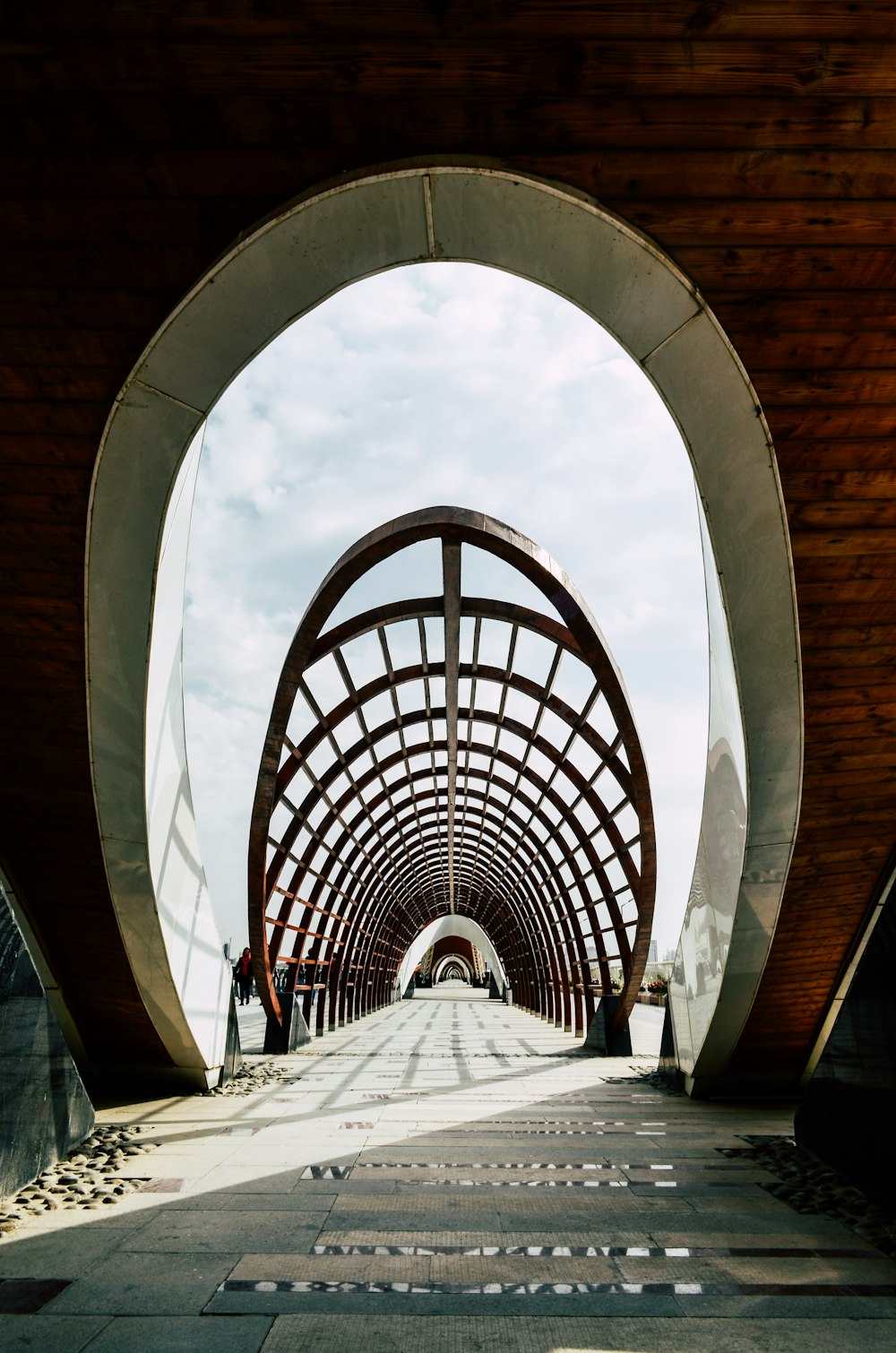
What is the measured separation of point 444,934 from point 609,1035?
134 ft

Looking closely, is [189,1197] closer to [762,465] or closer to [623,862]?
[762,465]

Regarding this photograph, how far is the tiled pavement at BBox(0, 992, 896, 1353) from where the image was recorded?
3.07 m

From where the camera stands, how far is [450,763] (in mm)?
16734

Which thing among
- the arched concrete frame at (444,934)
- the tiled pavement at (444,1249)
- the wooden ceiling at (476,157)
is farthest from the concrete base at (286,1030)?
the arched concrete frame at (444,934)

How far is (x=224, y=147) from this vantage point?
3789 millimetres

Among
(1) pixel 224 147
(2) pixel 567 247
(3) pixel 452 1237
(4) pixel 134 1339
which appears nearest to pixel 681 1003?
(3) pixel 452 1237

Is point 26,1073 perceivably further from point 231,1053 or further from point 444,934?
point 444,934

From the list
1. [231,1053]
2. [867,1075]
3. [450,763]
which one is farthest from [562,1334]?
[450,763]

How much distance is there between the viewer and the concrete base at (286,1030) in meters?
13.1

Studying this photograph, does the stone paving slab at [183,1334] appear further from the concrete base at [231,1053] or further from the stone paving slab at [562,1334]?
the concrete base at [231,1053]

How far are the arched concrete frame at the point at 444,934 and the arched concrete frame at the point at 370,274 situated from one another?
35799 millimetres

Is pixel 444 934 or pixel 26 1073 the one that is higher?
pixel 444 934

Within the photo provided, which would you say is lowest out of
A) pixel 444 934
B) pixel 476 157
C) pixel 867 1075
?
pixel 867 1075

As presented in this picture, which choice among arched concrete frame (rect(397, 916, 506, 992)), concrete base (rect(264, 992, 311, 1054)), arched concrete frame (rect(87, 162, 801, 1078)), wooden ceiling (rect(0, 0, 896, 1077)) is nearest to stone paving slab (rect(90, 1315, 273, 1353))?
arched concrete frame (rect(87, 162, 801, 1078))
